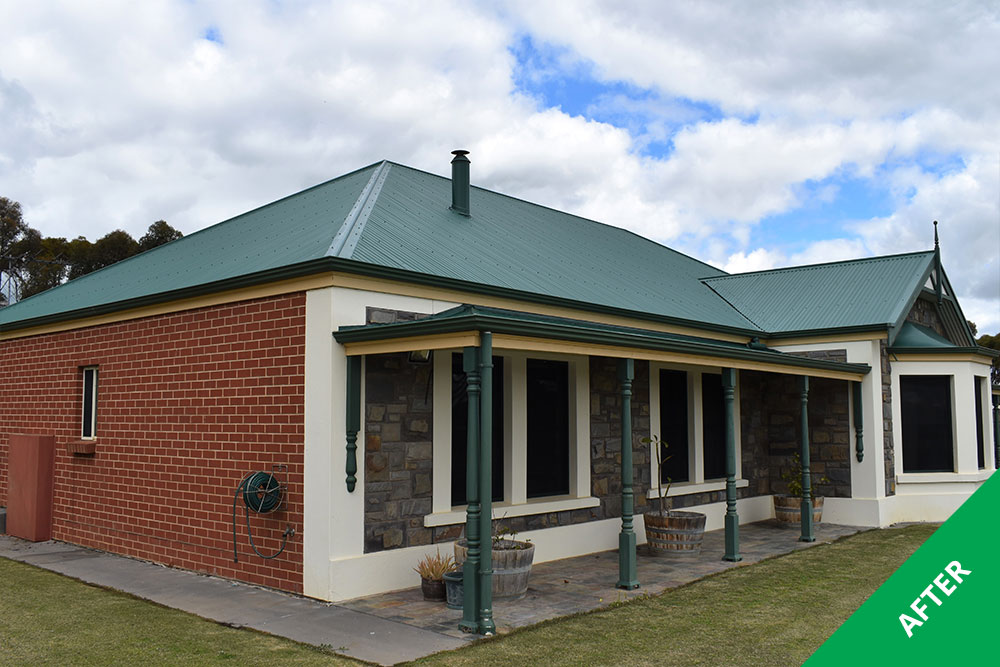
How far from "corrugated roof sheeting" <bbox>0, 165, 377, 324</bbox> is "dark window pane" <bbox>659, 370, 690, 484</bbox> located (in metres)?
5.76

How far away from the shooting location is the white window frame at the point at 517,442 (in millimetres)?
9516

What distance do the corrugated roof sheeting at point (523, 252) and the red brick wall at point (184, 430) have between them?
178cm

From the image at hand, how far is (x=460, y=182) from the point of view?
1298 cm

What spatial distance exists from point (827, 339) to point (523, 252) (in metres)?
6.05

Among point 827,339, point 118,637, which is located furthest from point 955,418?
point 118,637

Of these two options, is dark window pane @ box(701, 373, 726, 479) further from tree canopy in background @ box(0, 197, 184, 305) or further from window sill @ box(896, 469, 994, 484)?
tree canopy in background @ box(0, 197, 184, 305)

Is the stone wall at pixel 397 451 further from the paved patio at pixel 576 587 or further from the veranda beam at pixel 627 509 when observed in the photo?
the veranda beam at pixel 627 509

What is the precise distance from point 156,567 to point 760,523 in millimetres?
9742

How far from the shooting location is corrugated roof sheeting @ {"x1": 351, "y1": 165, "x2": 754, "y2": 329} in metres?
10.3

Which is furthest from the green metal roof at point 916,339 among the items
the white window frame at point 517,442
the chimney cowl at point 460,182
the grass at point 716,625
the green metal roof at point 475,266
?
the chimney cowl at point 460,182

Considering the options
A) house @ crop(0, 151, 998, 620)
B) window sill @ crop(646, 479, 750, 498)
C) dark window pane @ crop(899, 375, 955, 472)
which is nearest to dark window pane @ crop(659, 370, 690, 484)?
house @ crop(0, 151, 998, 620)

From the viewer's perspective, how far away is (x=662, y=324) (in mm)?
13203

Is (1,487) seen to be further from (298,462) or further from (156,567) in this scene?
(298,462)

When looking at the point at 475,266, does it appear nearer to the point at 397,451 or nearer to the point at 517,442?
the point at 517,442
